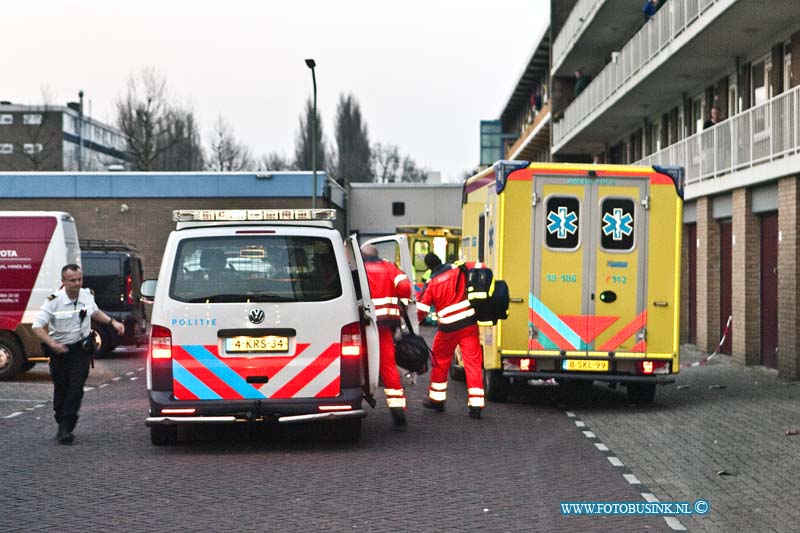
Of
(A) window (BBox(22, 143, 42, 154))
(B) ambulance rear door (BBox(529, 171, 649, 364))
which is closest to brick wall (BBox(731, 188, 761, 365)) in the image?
(B) ambulance rear door (BBox(529, 171, 649, 364))

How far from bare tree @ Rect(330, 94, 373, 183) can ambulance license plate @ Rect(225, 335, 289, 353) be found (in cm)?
9081

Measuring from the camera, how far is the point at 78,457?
10.8 meters

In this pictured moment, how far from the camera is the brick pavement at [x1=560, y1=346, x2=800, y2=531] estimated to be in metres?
8.66

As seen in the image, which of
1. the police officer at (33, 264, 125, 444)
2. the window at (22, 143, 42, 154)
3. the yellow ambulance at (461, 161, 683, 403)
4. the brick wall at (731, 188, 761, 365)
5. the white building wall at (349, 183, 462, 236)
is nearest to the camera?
the police officer at (33, 264, 125, 444)

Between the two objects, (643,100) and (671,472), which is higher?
(643,100)

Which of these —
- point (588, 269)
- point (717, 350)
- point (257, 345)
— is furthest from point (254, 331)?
point (717, 350)

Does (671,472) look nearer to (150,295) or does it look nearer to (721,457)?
(721,457)

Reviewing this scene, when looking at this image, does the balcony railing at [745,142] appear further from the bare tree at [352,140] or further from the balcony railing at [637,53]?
the bare tree at [352,140]

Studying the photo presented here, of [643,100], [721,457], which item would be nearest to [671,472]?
[721,457]

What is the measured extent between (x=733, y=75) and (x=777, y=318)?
26.4 ft

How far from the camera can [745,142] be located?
77.4ft

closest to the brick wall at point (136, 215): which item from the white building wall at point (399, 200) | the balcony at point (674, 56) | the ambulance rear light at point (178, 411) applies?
the balcony at point (674, 56)

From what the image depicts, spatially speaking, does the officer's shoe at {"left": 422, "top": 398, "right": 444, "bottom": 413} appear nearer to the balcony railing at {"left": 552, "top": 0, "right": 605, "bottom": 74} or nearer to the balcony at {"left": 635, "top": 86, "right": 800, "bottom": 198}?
the balcony at {"left": 635, "top": 86, "right": 800, "bottom": 198}

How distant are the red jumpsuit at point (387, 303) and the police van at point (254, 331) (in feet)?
6.10
